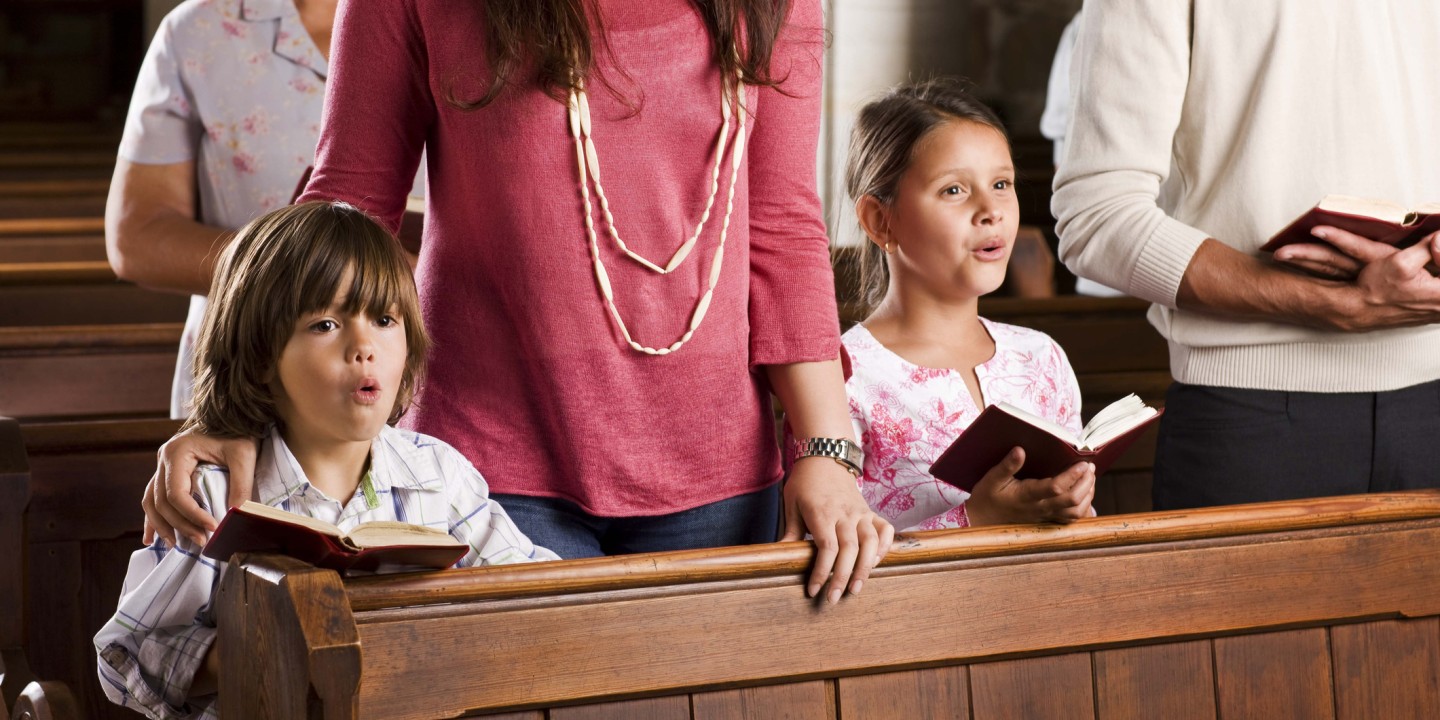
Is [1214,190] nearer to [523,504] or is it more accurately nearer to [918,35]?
[523,504]

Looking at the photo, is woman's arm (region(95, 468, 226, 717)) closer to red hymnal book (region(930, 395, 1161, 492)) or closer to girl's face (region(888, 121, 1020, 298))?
red hymnal book (region(930, 395, 1161, 492))

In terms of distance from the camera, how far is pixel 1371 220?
178 centimetres

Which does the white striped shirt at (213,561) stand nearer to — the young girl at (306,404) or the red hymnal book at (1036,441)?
the young girl at (306,404)

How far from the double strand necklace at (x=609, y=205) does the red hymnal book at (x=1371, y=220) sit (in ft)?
2.58


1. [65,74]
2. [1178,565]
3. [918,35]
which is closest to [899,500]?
[1178,565]

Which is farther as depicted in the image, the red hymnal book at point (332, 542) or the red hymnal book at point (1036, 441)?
the red hymnal book at point (1036, 441)

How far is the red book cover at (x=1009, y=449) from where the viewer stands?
4.99 ft

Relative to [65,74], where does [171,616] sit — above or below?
below

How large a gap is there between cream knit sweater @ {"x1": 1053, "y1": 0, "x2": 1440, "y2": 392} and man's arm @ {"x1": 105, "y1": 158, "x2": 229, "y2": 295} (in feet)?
4.22

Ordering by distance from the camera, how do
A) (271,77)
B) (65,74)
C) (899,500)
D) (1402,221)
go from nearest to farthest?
(1402,221), (899,500), (271,77), (65,74)

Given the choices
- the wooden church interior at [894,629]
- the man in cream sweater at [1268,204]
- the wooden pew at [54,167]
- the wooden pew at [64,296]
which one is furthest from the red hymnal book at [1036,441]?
the wooden pew at [54,167]

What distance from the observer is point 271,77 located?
2275mm

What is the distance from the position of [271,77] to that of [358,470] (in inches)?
40.3

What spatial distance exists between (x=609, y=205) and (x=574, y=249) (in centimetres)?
6
